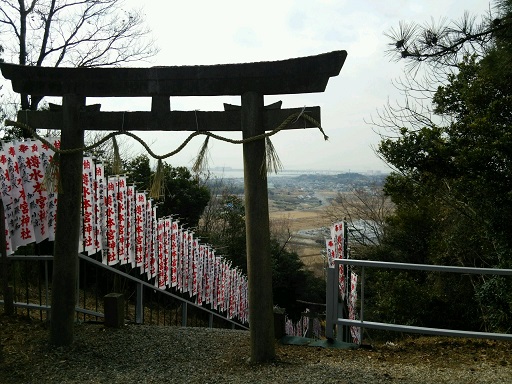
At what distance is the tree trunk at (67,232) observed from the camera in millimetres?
5805

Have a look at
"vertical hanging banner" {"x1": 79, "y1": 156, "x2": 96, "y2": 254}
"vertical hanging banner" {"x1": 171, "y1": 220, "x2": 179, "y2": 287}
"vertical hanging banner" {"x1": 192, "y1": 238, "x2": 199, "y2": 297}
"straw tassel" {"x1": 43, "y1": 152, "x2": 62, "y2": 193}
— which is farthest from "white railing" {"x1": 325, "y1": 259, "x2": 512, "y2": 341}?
"vertical hanging banner" {"x1": 192, "y1": 238, "x2": 199, "y2": 297}

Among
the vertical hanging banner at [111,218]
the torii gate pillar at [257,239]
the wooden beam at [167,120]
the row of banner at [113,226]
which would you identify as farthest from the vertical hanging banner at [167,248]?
Result: the torii gate pillar at [257,239]

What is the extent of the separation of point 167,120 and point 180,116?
162 mm

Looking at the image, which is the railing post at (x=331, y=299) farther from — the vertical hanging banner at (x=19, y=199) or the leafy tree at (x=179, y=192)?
the leafy tree at (x=179, y=192)

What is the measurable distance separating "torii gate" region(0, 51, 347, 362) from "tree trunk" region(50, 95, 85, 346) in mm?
11

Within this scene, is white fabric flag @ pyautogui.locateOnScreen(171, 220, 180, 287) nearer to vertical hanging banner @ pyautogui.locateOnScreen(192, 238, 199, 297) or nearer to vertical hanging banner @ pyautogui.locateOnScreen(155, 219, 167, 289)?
vertical hanging banner @ pyautogui.locateOnScreen(155, 219, 167, 289)

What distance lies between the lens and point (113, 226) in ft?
32.0

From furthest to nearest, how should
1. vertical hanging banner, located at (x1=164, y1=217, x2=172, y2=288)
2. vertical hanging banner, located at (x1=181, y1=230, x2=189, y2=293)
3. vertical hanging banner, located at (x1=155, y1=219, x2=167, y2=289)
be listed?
vertical hanging banner, located at (x1=181, y1=230, x2=189, y2=293), vertical hanging banner, located at (x1=164, y1=217, x2=172, y2=288), vertical hanging banner, located at (x1=155, y1=219, x2=167, y2=289)

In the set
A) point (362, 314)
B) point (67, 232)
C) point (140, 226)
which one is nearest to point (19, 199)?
point (67, 232)

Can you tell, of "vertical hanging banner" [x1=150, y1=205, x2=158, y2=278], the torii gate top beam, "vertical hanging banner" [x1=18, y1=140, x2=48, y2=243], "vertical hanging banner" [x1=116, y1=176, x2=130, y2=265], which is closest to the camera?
the torii gate top beam

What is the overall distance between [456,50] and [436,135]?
23.2 feet

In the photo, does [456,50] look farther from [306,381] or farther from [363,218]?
[363,218]

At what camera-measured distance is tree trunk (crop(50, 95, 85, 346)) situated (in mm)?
5805

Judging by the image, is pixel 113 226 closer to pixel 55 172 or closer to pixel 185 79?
pixel 55 172
